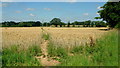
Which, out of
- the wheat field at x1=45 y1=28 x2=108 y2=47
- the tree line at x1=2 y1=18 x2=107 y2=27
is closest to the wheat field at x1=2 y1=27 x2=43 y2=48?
the wheat field at x1=45 y1=28 x2=108 y2=47

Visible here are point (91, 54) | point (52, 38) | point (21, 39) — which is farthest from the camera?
point (52, 38)

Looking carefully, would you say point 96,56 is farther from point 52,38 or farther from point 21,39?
point 21,39

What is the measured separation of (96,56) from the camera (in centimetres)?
617

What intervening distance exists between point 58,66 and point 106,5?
28075 millimetres

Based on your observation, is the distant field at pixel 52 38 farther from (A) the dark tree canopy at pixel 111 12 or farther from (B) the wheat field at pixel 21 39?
(A) the dark tree canopy at pixel 111 12

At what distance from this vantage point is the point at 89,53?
7.09 m

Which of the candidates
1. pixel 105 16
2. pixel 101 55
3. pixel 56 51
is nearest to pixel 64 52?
pixel 56 51

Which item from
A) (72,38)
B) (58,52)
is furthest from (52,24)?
(58,52)

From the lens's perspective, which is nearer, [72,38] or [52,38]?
[52,38]

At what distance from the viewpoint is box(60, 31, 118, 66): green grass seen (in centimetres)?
541

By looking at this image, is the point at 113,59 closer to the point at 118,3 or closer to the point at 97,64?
the point at 97,64

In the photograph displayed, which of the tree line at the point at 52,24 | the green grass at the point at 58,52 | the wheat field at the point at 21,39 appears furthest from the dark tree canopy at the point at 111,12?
the tree line at the point at 52,24

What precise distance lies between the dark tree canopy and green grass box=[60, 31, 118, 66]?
20.0 metres

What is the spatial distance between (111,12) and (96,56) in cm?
2493
